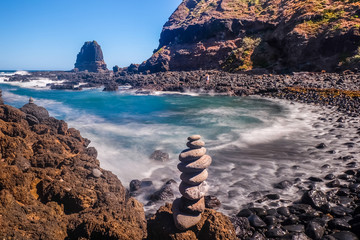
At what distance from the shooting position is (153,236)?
3.67 m

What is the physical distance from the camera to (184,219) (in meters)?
3.59

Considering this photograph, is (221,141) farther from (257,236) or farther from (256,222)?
(257,236)

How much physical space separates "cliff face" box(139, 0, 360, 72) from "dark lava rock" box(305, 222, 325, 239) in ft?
98.4

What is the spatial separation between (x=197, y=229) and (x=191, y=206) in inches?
16.1

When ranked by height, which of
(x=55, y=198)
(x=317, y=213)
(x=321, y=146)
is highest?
(x=55, y=198)

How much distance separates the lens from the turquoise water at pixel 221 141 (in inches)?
274

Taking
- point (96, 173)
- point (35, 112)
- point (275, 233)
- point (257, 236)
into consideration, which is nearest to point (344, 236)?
point (275, 233)

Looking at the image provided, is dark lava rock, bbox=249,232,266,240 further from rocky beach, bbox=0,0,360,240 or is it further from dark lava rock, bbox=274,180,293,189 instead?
dark lava rock, bbox=274,180,293,189

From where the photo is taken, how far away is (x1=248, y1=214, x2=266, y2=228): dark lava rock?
4.17 metres

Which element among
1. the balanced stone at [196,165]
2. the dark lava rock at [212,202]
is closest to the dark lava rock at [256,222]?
the dark lava rock at [212,202]

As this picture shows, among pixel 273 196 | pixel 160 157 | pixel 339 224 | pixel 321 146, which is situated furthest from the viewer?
pixel 321 146

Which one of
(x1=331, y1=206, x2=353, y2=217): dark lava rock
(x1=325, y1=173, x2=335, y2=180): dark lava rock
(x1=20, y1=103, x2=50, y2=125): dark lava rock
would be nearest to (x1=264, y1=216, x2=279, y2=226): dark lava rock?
(x1=331, y1=206, x2=353, y2=217): dark lava rock

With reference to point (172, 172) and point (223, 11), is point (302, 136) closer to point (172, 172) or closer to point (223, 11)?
point (172, 172)

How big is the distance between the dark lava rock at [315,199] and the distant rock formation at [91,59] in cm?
12501
